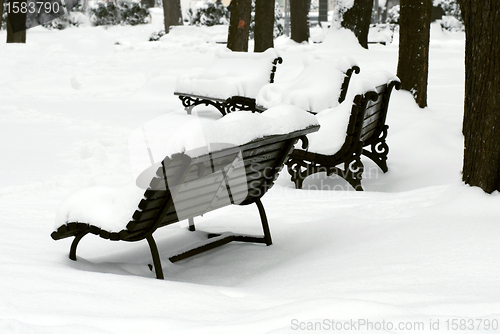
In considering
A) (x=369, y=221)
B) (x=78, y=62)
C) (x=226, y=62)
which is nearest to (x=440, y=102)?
(x=226, y=62)

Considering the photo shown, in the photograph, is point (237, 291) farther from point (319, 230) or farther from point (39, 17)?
point (39, 17)

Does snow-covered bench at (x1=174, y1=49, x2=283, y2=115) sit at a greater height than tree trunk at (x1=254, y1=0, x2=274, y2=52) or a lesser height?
lesser

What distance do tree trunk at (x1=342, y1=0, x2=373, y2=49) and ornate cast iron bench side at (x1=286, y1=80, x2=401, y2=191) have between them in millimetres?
11333

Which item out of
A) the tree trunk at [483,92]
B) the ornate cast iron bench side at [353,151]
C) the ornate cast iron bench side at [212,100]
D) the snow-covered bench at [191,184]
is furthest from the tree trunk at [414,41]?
the snow-covered bench at [191,184]

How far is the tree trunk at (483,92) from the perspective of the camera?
4.16m

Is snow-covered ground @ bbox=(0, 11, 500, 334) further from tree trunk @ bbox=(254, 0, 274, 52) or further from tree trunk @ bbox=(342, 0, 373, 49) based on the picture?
tree trunk @ bbox=(342, 0, 373, 49)

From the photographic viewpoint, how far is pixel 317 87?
26.8 feet

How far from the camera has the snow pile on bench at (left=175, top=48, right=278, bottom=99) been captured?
33.4 ft

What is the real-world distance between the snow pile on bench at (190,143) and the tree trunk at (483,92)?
1.18 m
